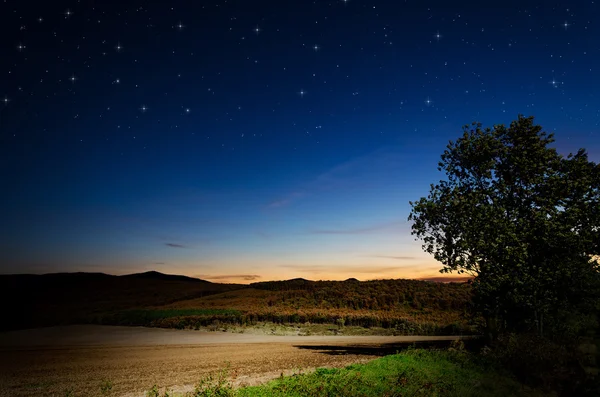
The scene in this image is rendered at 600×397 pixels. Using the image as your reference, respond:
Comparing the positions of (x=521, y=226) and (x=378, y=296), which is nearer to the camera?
(x=521, y=226)

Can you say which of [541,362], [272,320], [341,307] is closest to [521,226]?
[541,362]

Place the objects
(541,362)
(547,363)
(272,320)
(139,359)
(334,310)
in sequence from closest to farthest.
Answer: (541,362) < (547,363) < (139,359) < (272,320) < (334,310)

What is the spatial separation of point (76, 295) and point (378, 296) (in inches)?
2304

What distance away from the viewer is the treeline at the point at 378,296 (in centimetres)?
6469

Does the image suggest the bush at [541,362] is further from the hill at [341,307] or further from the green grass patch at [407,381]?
the hill at [341,307]

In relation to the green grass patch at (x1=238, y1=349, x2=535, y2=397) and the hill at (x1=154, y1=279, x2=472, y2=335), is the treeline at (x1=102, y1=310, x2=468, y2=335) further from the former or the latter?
the green grass patch at (x1=238, y1=349, x2=535, y2=397)

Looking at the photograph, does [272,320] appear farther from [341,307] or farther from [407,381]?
[407,381]

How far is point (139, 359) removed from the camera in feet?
83.1

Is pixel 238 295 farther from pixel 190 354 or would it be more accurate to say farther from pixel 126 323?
pixel 190 354

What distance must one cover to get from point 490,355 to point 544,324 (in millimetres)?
5550

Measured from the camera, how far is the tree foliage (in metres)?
21.0

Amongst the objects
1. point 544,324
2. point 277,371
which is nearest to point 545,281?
point 544,324

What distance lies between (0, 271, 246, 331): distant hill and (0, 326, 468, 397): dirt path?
39.0 feet

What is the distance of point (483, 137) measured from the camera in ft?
78.9
